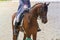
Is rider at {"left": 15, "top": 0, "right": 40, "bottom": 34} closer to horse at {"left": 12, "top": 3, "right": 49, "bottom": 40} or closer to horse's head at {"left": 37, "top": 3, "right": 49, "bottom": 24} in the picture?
horse at {"left": 12, "top": 3, "right": 49, "bottom": 40}

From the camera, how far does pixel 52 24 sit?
33.5ft

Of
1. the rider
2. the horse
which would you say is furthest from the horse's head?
the rider

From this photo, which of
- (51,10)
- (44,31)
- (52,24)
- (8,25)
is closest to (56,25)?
(52,24)

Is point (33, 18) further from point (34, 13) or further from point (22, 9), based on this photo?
point (22, 9)

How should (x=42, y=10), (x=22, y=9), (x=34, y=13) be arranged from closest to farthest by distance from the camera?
(x=42, y=10), (x=34, y=13), (x=22, y=9)

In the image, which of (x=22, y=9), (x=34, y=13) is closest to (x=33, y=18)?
(x=34, y=13)

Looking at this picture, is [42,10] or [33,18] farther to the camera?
[33,18]

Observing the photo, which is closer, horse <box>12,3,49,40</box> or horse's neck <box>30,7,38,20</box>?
horse <box>12,3,49,40</box>

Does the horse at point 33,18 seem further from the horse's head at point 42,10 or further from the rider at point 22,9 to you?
the rider at point 22,9

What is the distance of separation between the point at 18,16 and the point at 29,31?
55 cm

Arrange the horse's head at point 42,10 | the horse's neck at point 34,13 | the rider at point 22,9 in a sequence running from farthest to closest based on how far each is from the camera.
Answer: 1. the rider at point 22,9
2. the horse's neck at point 34,13
3. the horse's head at point 42,10

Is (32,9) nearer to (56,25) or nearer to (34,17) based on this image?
(34,17)

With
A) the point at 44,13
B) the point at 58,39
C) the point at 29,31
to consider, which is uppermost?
the point at 44,13

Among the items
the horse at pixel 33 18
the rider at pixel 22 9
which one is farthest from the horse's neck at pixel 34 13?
the rider at pixel 22 9
